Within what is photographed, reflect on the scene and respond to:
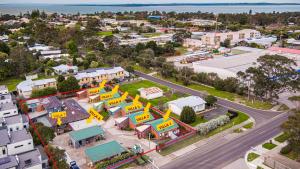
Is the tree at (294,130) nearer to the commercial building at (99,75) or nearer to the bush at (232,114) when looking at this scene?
the bush at (232,114)

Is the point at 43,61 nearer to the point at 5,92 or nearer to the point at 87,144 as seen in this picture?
the point at 5,92

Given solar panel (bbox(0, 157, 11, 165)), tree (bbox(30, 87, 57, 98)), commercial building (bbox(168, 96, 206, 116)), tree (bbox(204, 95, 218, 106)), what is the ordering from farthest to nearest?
tree (bbox(30, 87, 57, 98)), tree (bbox(204, 95, 218, 106)), commercial building (bbox(168, 96, 206, 116)), solar panel (bbox(0, 157, 11, 165))

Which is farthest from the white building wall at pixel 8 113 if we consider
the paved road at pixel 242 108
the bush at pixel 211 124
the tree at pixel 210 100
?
the tree at pixel 210 100

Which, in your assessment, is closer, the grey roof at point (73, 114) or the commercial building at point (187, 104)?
the grey roof at point (73, 114)

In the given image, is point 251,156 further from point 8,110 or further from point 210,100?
point 8,110

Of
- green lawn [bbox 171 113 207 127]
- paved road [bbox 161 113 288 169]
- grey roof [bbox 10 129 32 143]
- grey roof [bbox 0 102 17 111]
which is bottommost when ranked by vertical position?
paved road [bbox 161 113 288 169]

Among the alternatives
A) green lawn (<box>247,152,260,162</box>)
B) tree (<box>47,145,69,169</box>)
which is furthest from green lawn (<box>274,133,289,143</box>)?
tree (<box>47,145,69,169</box>)

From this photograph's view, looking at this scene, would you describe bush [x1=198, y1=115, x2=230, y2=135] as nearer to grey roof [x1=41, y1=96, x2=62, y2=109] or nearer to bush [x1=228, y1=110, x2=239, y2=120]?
bush [x1=228, y1=110, x2=239, y2=120]
